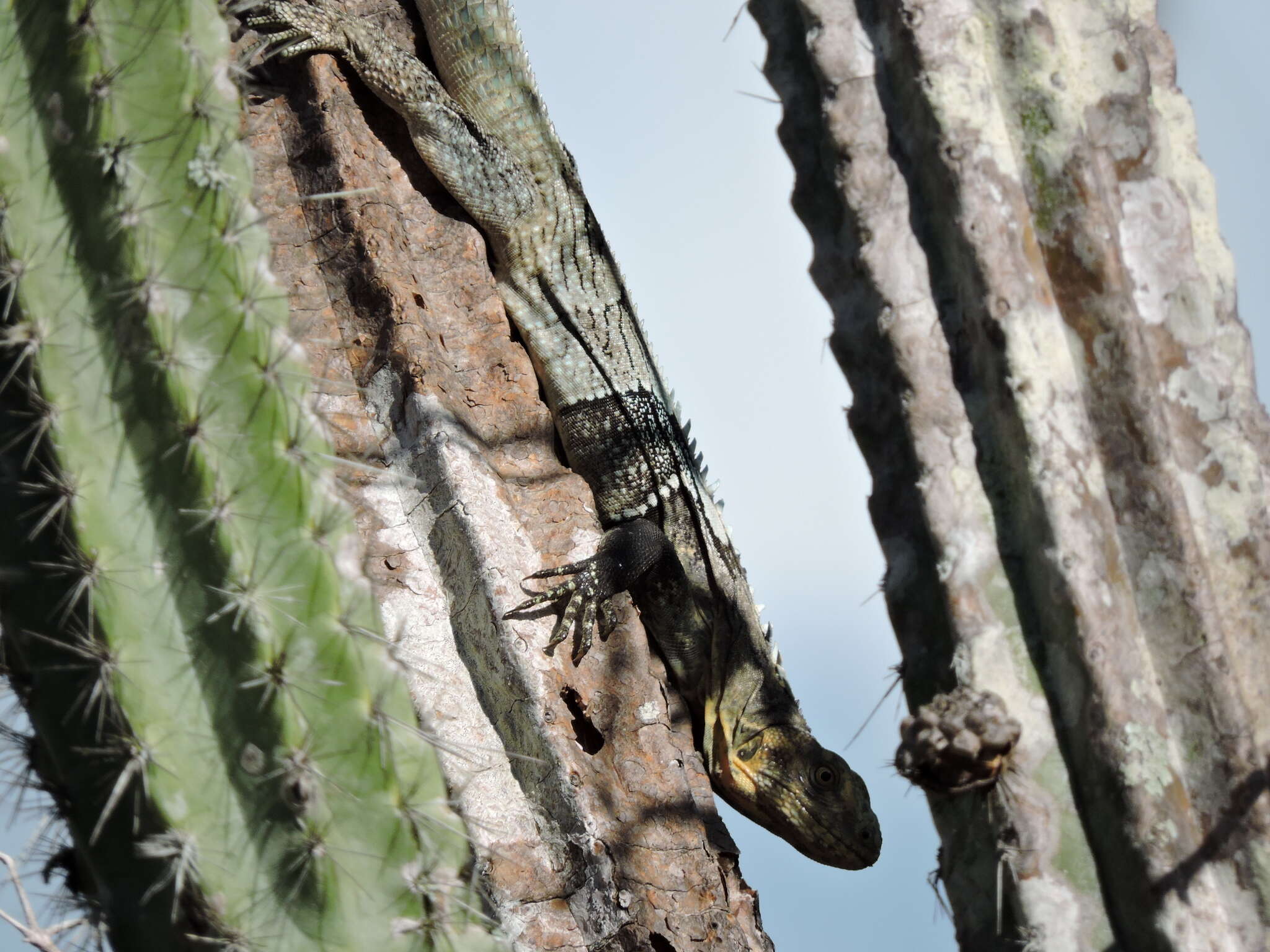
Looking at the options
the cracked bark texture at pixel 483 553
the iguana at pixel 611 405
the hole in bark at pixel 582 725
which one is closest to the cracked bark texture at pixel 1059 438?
the cracked bark texture at pixel 483 553

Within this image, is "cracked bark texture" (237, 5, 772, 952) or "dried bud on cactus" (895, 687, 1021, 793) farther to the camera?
"cracked bark texture" (237, 5, 772, 952)

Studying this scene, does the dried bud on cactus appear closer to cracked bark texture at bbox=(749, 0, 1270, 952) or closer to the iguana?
cracked bark texture at bbox=(749, 0, 1270, 952)

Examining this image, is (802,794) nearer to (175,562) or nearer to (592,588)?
(592,588)

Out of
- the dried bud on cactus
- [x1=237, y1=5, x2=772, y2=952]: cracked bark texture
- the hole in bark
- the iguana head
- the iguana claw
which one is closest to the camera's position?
the dried bud on cactus

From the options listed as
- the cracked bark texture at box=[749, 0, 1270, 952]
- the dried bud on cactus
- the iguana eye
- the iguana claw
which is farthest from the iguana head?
the dried bud on cactus

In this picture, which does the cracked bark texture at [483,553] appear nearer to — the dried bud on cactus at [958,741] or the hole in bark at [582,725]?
the hole in bark at [582,725]

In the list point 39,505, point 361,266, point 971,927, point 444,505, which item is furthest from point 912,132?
point 361,266

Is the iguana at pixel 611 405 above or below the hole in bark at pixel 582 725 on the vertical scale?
above
